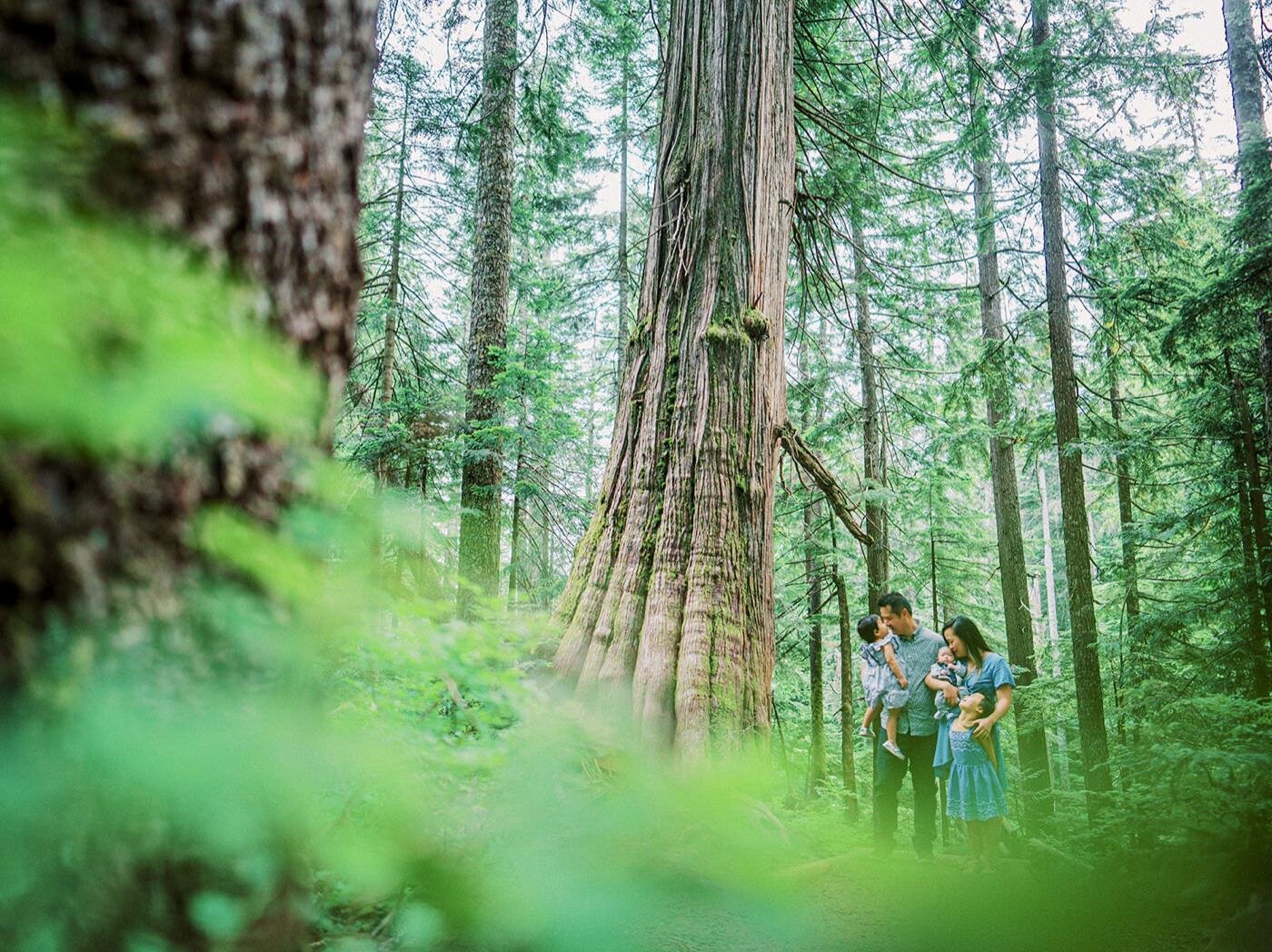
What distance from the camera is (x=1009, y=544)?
12.4m

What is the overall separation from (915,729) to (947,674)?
55 cm

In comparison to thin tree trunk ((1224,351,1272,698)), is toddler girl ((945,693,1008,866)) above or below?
below

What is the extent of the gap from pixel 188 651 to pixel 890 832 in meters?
5.78

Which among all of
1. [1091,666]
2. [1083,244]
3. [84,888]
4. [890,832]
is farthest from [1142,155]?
[84,888]

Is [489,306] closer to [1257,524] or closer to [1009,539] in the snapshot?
[1257,524]

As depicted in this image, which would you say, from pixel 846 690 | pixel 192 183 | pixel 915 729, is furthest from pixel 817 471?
pixel 846 690

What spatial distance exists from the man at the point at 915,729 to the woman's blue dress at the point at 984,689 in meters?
0.08

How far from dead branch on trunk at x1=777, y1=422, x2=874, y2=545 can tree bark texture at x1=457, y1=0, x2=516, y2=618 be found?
4193 millimetres

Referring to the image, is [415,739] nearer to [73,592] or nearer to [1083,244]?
[73,592]

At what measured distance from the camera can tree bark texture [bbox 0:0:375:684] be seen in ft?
2.64

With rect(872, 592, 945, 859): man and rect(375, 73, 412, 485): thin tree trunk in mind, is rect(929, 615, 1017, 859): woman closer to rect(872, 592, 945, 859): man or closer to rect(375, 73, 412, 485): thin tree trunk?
rect(872, 592, 945, 859): man

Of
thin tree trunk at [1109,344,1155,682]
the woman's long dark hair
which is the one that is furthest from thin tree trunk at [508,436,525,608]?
thin tree trunk at [1109,344,1155,682]

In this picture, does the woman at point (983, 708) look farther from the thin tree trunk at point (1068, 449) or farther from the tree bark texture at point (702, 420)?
the thin tree trunk at point (1068, 449)

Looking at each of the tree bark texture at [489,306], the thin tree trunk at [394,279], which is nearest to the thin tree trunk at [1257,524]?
the tree bark texture at [489,306]
